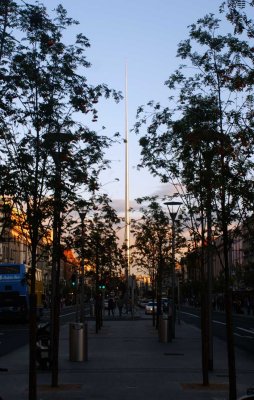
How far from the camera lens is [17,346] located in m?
33.2

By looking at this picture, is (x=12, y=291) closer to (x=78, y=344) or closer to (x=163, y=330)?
(x=163, y=330)

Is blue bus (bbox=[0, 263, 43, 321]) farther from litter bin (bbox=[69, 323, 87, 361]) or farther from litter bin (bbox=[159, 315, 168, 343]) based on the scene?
litter bin (bbox=[69, 323, 87, 361])

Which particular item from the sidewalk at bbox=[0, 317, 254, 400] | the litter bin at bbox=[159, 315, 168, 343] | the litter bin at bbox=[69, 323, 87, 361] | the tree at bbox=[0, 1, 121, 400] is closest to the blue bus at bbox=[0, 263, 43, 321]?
the litter bin at bbox=[159, 315, 168, 343]

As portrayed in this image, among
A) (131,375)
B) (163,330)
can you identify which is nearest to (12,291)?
(163,330)

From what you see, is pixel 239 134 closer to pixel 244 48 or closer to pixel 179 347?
pixel 244 48

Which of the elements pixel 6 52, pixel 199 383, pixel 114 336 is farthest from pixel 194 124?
pixel 114 336

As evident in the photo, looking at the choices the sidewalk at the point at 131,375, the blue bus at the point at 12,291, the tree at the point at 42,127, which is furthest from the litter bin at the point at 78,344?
the blue bus at the point at 12,291

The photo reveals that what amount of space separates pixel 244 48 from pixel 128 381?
361 inches

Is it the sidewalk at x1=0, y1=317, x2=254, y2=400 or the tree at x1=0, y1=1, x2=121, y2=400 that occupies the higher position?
the tree at x1=0, y1=1, x2=121, y2=400

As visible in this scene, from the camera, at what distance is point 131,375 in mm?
19625

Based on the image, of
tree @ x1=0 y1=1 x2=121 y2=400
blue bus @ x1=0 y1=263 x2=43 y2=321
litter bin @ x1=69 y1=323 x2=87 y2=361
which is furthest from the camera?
blue bus @ x1=0 y1=263 x2=43 y2=321

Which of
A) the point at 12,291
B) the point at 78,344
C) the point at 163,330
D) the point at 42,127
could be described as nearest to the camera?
the point at 42,127

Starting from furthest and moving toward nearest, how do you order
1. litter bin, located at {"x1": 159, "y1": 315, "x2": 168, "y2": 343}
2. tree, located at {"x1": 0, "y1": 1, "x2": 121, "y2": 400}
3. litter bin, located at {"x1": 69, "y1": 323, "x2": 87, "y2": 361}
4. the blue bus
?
the blue bus, litter bin, located at {"x1": 159, "y1": 315, "x2": 168, "y2": 343}, litter bin, located at {"x1": 69, "y1": 323, "x2": 87, "y2": 361}, tree, located at {"x1": 0, "y1": 1, "x2": 121, "y2": 400}

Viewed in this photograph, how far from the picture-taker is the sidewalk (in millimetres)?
16094
